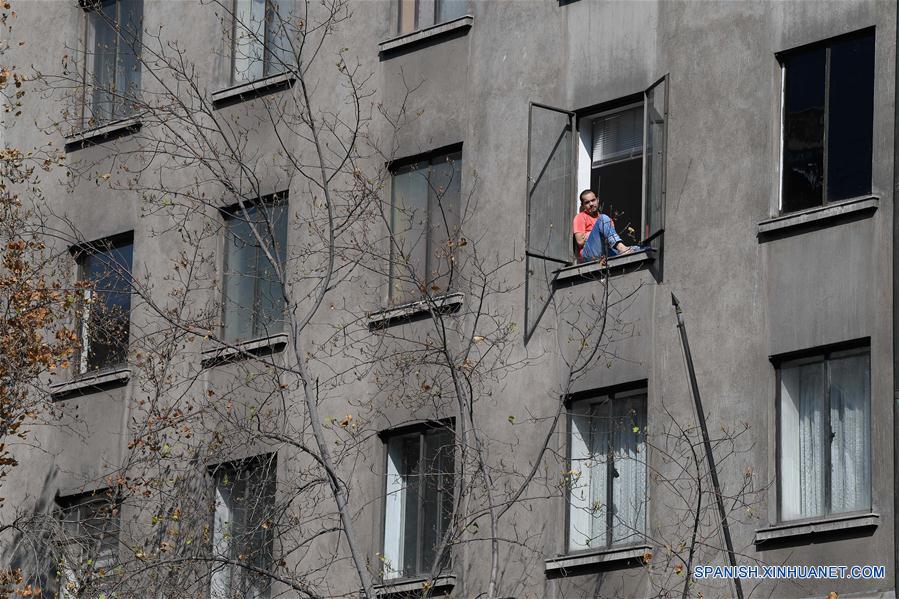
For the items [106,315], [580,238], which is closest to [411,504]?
[580,238]

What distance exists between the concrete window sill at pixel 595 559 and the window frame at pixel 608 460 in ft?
0.37

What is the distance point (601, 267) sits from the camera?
26484 millimetres

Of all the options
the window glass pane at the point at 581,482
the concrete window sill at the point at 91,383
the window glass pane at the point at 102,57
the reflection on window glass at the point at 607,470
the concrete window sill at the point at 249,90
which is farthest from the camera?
the window glass pane at the point at 102,57

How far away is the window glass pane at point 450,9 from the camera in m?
29.9

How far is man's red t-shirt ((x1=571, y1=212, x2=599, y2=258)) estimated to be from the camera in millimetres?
27391

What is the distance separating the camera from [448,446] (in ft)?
89.8

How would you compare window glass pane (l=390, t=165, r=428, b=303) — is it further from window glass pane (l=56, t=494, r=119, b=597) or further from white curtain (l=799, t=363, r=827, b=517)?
white curtain (l=799, t=363, r=827, b=517)

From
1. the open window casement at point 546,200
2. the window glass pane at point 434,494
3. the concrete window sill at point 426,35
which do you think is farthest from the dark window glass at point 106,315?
the open window casement at point 546,200

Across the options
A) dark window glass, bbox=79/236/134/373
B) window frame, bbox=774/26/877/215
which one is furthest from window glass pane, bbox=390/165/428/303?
window frame, bbox=774/26/877/215

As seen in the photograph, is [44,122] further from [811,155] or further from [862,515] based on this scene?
[862,515]

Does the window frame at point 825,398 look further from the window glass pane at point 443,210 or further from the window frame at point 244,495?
the window frame at point 244,495

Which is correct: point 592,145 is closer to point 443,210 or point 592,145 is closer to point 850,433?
point 443,210

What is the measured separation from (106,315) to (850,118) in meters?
11.8

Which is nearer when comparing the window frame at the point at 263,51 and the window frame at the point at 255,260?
the window frame at the point at 255,260
